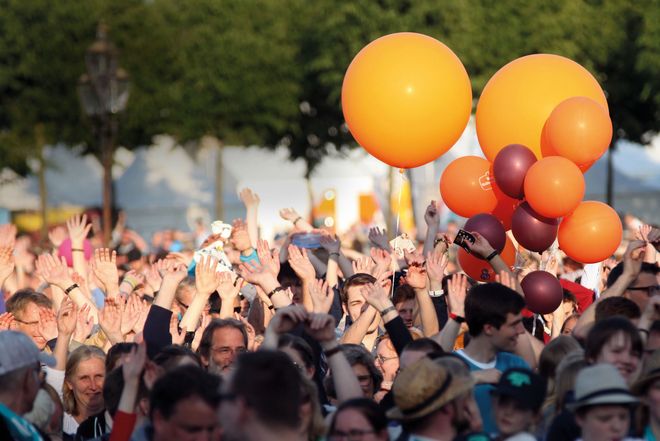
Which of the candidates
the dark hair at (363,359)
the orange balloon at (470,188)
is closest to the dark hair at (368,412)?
the dark hair at (363,359)

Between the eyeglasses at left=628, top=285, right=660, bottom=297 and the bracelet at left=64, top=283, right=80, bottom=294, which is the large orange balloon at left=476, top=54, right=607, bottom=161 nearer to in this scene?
the eyeglasses at left=628, top=285, right=660, bottom=297

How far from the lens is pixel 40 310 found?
27.5 feet

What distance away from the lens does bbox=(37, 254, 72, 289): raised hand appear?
852 cm

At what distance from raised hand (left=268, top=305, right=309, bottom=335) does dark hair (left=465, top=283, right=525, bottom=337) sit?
104 cm

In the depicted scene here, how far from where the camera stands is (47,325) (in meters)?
8.26

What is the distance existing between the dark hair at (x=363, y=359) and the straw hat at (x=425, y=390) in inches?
62.7

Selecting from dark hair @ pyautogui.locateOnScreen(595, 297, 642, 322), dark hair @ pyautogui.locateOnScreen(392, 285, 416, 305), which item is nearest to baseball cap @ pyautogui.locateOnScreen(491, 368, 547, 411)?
dark hair @ pyautogui.locateOnScreen(595, 297, 642, 322)

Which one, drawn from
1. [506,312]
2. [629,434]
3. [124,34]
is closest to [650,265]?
[506,312]

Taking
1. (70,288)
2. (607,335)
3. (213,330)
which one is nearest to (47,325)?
(70,288)

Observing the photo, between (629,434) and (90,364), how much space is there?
10.0 ft

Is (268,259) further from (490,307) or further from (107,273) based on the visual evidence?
(490,307)

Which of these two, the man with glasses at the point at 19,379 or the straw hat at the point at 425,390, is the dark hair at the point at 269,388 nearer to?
the straw hat at the point at 425,390

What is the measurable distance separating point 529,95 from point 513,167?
23.2 inches

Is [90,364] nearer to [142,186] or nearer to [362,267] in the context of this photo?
[362,267]
